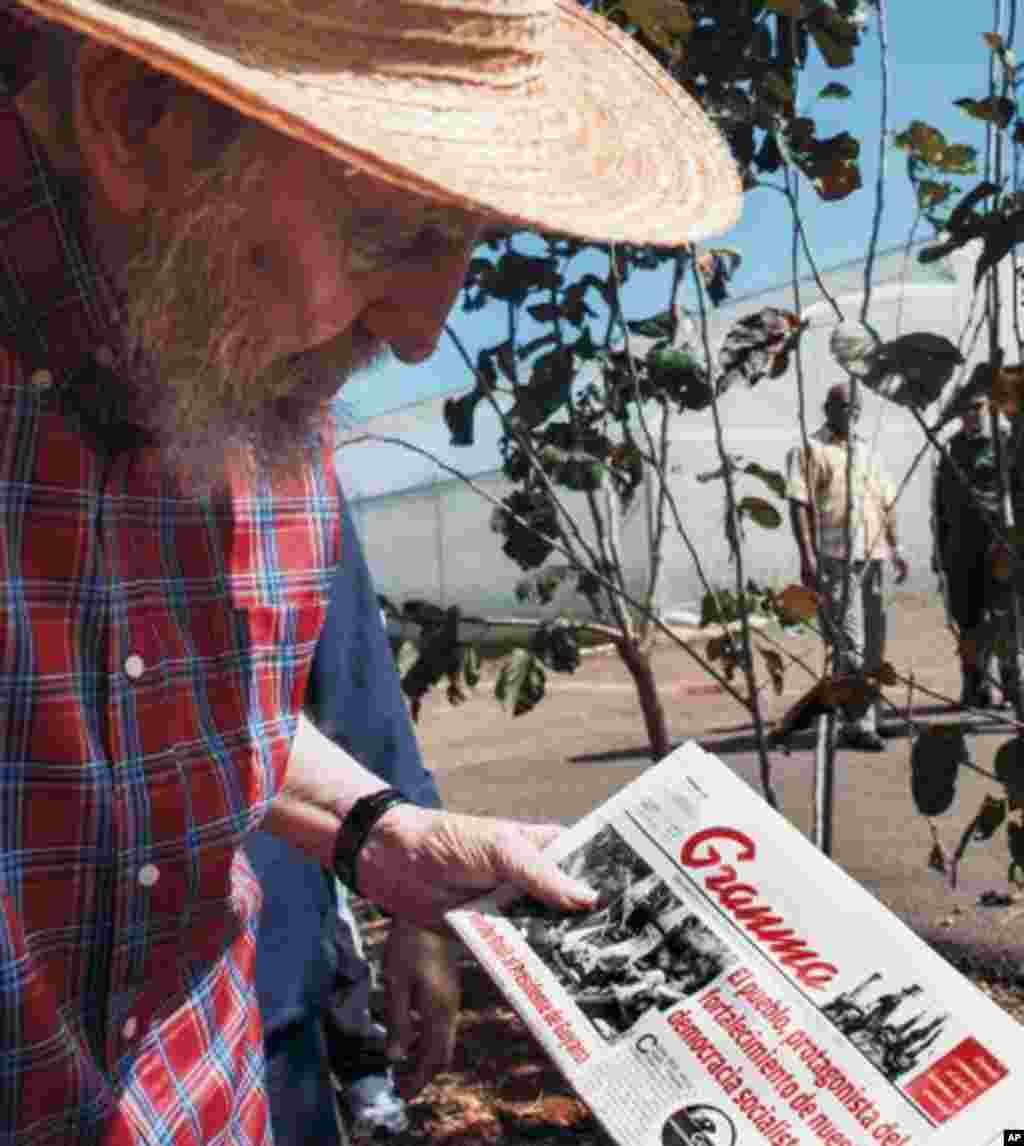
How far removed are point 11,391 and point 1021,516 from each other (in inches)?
74.4

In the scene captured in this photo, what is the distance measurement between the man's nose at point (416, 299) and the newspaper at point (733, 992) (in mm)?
526

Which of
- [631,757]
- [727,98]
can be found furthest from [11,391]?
[631,757]

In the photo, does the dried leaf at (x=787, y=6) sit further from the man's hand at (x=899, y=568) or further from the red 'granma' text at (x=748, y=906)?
the man's hand at (x=899, y=568)

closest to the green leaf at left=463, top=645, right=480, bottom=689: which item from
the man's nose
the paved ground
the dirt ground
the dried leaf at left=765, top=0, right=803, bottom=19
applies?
the dirt ground

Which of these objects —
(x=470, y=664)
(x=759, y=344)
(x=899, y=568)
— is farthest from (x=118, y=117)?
(x=899, y=568)

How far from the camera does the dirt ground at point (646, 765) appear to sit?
308 cm

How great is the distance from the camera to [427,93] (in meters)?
1.04

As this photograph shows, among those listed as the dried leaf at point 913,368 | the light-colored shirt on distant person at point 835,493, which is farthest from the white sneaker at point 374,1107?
the dried leaf at point 913,368

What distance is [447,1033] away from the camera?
5.57ft

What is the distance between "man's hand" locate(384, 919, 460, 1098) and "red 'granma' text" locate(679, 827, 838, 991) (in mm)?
360

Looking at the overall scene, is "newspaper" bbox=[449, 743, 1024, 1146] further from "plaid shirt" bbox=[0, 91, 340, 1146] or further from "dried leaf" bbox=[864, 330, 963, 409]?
"dried leaf" bbox=[864, 330, 963, 409]

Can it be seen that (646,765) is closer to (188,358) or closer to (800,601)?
(800,601)

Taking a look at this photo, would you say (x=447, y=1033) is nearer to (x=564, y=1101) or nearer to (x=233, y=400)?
(x=233, y=400)

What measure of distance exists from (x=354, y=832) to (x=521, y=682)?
1.45 metres
